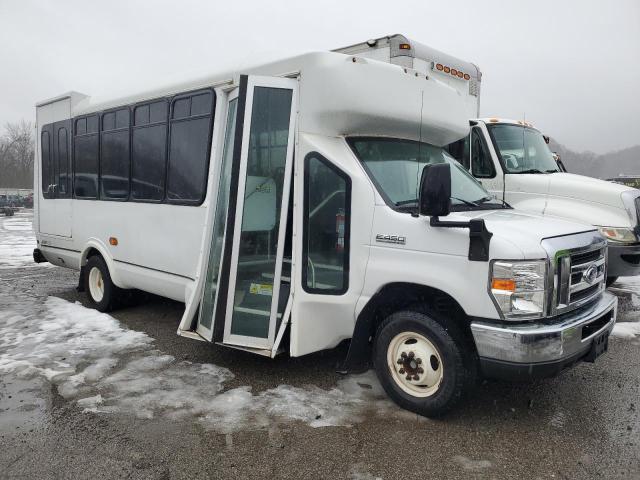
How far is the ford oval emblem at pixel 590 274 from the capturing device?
Result: 3847 mm

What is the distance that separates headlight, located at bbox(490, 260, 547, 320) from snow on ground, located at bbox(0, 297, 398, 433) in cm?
134

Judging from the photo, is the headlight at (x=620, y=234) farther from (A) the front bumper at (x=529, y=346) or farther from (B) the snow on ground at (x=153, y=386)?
(B) the snow on ground at (x=153, y=386)

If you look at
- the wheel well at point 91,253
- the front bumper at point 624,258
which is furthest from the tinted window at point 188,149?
the front bumper at point 624,258

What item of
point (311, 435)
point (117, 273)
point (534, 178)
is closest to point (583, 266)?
point (311, 435)

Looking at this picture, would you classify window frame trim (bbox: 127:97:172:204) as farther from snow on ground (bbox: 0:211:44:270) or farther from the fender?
snow on ground (bbox: 0:211:44:270)

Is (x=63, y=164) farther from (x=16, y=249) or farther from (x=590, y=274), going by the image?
(x=16, y=249)

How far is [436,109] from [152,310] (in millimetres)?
4880

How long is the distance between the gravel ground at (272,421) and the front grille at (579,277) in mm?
976

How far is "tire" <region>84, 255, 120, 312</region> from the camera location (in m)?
6.96

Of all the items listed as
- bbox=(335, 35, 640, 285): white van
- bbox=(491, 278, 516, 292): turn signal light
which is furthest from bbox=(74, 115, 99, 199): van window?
bbox=(491, 278, 516, 292): turn signal light

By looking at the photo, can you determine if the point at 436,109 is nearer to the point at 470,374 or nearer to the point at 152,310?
the point at 470,374

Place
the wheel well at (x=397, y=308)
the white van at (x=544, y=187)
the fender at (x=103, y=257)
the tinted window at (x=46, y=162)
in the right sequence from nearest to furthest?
1. the wheel well at (x=397, y=308)
2. the fender at (x=103, y=257)
3. the white van at (x=544, y=187)
4. the tinted window at (x=46, y=162)

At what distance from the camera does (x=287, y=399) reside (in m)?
4.28

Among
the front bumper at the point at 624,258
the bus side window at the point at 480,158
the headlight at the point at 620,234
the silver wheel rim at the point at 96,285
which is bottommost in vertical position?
the silver wheel rim at the point at 96,285
